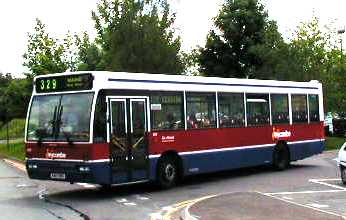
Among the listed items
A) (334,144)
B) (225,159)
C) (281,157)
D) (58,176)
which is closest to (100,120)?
(58,176)

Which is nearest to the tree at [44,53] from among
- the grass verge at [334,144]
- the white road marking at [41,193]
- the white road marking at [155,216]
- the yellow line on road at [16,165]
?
the yellow line on road at [16,165]

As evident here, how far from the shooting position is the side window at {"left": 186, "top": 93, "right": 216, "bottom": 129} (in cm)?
1878

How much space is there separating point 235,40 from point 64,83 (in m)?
32.3

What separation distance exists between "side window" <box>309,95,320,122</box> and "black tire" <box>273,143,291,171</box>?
2.02 m

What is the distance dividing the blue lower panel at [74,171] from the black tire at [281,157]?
27.4 feet

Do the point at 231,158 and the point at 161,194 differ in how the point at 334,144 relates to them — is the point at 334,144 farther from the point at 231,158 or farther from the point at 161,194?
the point at 161,194

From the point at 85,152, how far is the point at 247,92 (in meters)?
7.30

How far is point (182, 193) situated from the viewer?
660 inches

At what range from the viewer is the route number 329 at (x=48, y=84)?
54.3 ft

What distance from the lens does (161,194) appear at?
654 inches

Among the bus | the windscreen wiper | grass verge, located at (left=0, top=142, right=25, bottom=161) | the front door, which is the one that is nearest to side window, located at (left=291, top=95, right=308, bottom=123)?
the bus

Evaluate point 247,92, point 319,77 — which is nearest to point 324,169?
point 247,92

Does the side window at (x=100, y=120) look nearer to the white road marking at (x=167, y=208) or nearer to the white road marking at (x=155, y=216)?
the white road marking at (x=167, y=208)

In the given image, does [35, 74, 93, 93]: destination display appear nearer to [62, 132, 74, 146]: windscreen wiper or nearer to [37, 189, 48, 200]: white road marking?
[62, 132, 74, 146]: windscreen wiper
